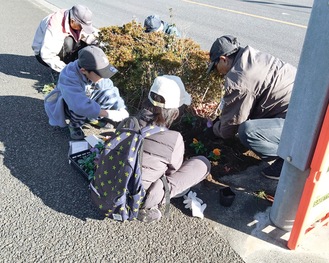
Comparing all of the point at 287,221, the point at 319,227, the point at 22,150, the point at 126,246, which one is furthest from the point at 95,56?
the point at 319,227

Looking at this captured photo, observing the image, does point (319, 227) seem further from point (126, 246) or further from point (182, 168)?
point (126, 246)

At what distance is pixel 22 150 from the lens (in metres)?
3.42

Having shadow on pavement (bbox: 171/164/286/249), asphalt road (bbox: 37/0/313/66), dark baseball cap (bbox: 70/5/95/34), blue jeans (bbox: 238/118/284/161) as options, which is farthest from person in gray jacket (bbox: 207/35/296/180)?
asphalt road (bbox: 37/0/313/66)

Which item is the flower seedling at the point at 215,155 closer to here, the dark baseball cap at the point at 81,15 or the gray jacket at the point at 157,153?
the gray jacket at the point at 157,153

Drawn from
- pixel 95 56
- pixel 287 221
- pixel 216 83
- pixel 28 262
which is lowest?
pixel 28 262

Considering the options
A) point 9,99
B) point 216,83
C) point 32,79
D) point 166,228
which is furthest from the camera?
point 32,79

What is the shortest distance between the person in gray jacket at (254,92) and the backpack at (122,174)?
88 centimetres

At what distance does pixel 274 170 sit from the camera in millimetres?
3191

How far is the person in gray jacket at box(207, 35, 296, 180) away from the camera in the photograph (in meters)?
2.99

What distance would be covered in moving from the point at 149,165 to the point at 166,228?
52 centimetres

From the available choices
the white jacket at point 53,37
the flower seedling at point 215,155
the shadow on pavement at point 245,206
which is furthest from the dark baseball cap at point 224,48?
the white jacket at point 53,37

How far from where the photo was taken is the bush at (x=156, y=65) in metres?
3.86

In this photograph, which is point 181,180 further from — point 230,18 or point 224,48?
point 230,18

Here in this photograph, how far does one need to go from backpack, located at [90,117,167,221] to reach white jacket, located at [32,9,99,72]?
98.2 inches
